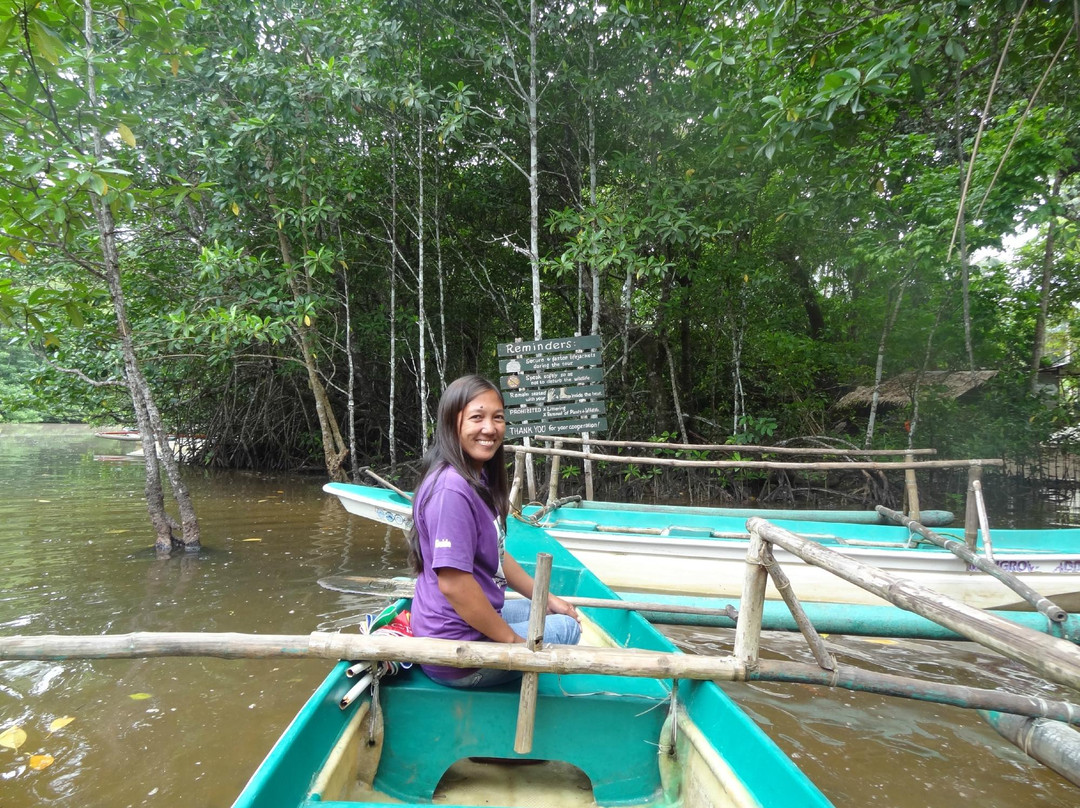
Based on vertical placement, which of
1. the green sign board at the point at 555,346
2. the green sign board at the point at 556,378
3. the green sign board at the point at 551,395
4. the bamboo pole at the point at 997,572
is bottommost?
the bamboo pole at the point at 997,572

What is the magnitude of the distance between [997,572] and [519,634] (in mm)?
2710

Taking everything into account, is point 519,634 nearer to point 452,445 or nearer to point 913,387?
point 452,445

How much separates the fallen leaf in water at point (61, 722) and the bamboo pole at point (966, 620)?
3.23 metres

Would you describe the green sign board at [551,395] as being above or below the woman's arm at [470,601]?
above

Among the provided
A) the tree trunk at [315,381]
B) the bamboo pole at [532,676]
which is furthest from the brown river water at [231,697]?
the tree trunk at [315,381]

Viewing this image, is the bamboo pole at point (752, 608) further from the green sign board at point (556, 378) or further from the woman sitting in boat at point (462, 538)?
the green sign board at point (556, 378)

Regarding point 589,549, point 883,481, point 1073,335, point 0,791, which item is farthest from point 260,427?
point 1073,335

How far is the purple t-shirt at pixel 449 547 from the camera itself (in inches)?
65.4

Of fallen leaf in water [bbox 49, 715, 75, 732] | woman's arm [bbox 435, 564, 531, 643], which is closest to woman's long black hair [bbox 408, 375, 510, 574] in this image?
woman's arm [bbox 435, 564, 531, 643]

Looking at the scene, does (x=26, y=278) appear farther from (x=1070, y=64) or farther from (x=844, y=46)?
(x=1070, y=64)

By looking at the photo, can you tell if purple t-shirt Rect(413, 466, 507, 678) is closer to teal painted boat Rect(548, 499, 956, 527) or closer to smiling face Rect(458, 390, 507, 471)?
smiling face Rect(458, 390, 507, 471)

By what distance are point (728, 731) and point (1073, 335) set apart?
10580 millimetres

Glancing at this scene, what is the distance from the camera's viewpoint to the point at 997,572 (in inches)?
123

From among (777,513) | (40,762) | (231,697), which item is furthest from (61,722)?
(777,513)
